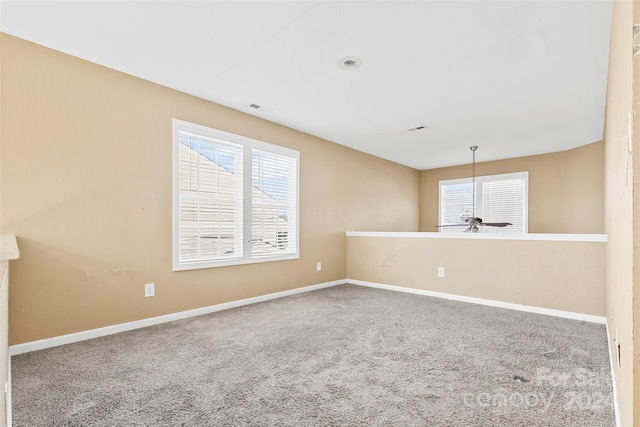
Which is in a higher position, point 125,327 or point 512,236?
point 512,236

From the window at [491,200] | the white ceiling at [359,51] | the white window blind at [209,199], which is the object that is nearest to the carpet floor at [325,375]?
the white window blind at [209,199]

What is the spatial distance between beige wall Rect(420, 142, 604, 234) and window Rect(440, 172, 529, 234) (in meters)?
0.13

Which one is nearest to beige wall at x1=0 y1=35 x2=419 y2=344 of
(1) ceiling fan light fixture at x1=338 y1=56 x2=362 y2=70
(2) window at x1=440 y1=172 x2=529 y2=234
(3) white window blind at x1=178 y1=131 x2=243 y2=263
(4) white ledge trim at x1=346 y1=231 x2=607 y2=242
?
(3) white window blind at x1=178 y1=131 x2=243 y2=263

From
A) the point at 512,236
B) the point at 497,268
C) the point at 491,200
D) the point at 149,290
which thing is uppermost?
the point at 491,200

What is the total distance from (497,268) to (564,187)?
3085 mm

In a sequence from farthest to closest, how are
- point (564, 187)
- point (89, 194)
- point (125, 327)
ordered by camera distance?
point (564, 187) → point (125, 327) → point (89, 194)

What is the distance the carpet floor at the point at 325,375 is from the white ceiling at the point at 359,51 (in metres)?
2.39

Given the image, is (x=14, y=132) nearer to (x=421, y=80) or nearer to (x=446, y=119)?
(x=421, y=80)

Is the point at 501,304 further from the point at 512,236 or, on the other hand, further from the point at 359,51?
the point at 359,51

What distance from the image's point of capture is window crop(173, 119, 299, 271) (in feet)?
11.5

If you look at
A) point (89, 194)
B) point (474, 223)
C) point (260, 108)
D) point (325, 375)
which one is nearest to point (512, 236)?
point (474, 223)

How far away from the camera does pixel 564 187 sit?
583 cm

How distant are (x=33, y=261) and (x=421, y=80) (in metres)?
3.72

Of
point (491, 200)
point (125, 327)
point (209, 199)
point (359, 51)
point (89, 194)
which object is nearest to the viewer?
point (359, 51)
